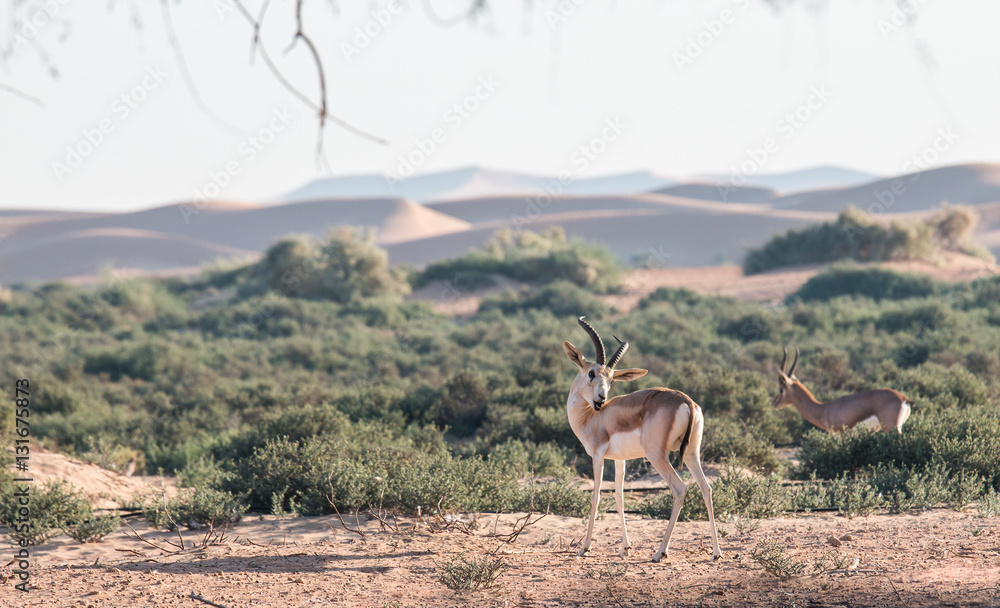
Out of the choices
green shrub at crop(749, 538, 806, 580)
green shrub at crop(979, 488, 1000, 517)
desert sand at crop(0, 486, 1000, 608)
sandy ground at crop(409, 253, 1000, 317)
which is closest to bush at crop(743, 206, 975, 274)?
sandy ground at crop(409, 253, 1000, 317)

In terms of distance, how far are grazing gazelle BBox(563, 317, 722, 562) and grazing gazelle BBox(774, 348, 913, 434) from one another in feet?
13.8

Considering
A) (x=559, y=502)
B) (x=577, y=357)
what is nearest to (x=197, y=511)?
(x=559, y=502)

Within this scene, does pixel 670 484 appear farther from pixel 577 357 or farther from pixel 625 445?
pixel 577 357

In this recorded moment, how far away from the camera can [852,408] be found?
9.41m

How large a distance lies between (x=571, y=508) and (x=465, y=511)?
1.05 metres

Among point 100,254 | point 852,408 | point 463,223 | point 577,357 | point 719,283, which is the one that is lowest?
point 719,283

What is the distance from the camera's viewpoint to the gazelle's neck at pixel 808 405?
9953 millimetres

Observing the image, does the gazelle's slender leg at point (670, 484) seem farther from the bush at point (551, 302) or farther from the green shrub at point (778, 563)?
the bush at point (551, 302)

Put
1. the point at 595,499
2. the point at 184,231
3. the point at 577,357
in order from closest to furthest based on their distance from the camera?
the point at 595,499 → the point at 577,357 → the point at 184,231

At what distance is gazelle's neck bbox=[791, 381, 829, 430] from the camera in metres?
9.95

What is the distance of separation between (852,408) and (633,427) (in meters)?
4.73

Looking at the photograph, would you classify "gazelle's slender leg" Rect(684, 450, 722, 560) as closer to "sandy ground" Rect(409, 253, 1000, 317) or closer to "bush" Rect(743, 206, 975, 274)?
"sandy ground" Rect(409, 253, 1000, 317)

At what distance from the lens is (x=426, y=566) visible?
5691 mm

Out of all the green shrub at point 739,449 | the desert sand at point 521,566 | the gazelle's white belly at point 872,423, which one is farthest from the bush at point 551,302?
the desert sand at point 521,566
